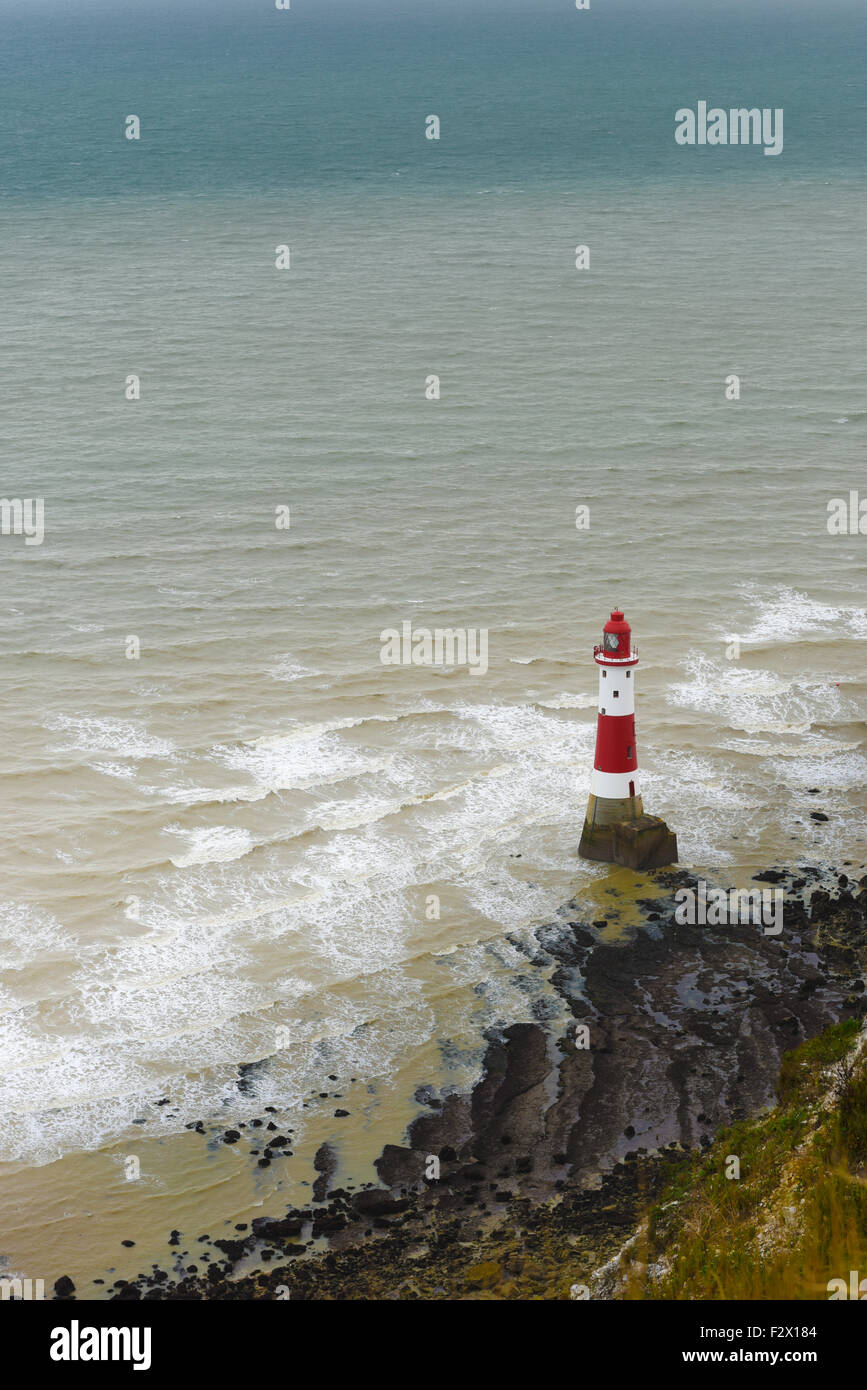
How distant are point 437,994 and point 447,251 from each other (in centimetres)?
5052

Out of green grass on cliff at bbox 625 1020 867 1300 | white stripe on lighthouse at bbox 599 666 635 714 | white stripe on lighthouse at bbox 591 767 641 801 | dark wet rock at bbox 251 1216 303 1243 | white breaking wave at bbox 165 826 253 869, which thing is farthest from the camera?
white breaking wave at bbox 165 826 253 869

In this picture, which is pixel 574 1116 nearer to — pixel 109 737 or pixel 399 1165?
pixel 399 1165

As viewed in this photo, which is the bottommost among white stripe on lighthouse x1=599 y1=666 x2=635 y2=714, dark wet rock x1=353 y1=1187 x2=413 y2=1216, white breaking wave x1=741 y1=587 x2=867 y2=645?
dark wet rock x1=353 y1=1187 x2=413 y2=1216

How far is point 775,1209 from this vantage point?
312 inches

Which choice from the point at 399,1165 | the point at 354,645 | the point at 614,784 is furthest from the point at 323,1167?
A: the point at 354,645

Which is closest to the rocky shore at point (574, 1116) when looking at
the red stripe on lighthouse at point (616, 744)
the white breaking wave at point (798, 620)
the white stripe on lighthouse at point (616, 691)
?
the red stripe on lighthouse at point (616, 744)

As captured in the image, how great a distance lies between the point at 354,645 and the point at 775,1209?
1531 cm

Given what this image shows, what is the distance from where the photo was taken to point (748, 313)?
4788 cm

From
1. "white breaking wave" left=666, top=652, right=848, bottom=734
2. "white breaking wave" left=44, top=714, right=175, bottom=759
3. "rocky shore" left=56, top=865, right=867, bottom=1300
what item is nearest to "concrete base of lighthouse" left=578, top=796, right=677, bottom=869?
"rocky shore" left=56, top=865, right=867, bottom=1300

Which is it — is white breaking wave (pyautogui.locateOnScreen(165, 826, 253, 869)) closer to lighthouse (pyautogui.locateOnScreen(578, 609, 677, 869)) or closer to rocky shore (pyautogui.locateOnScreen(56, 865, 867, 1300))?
rocky shore (pyautogui.locateOnScreen(56, 865, 867, 1300))

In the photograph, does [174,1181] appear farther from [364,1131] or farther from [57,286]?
[57,286]

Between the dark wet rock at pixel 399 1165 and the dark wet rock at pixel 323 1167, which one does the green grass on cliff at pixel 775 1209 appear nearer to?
the dark wet rock at pixel 399 1165

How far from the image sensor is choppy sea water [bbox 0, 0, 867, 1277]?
1265 centimetres

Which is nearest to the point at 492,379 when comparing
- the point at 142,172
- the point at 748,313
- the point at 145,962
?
the point at 748,313
